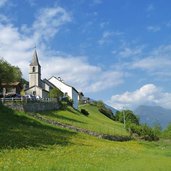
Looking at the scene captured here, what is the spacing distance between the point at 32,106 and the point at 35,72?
56.1 meters

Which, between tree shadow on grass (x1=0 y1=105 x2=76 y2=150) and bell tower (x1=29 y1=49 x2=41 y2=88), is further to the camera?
bell tower (x1=29 y1=49 x2=41 y2=88)

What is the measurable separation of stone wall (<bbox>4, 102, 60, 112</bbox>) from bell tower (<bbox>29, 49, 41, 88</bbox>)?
35748mm

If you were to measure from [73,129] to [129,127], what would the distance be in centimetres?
3835

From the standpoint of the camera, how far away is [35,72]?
13800cm

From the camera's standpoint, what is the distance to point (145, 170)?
27.2 metres

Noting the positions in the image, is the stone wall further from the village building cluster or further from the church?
the church

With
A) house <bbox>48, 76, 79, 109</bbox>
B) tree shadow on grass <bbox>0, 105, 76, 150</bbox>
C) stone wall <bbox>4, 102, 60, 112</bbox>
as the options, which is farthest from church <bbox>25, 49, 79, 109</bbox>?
tree shadow on grass <bbox>0, 105, 76, 150</bbox>

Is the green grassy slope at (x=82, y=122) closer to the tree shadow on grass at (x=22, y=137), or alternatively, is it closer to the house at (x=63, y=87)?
the tree shadow on grass at (x=22, y=137)

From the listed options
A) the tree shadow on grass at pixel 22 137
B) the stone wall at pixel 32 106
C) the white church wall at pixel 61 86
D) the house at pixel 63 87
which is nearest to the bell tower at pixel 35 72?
the house at pixel 63 87

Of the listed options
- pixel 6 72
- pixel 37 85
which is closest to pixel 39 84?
pixel 37 85

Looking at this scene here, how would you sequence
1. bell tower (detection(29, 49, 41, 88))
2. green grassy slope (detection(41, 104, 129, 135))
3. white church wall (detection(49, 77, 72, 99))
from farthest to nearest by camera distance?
1. white church wall (detection(49, 77, 72, 99))
2. bell tower (detection(29, 49, 41, 88))
3. green grassy slope (detection(41, 104, 129, 135))

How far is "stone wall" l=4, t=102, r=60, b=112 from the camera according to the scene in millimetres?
76150

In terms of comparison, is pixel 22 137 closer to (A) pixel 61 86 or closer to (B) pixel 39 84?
(B) pixel 39 84

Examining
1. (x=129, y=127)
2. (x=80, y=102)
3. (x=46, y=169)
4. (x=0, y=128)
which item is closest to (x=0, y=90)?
(x=129, y=127)
